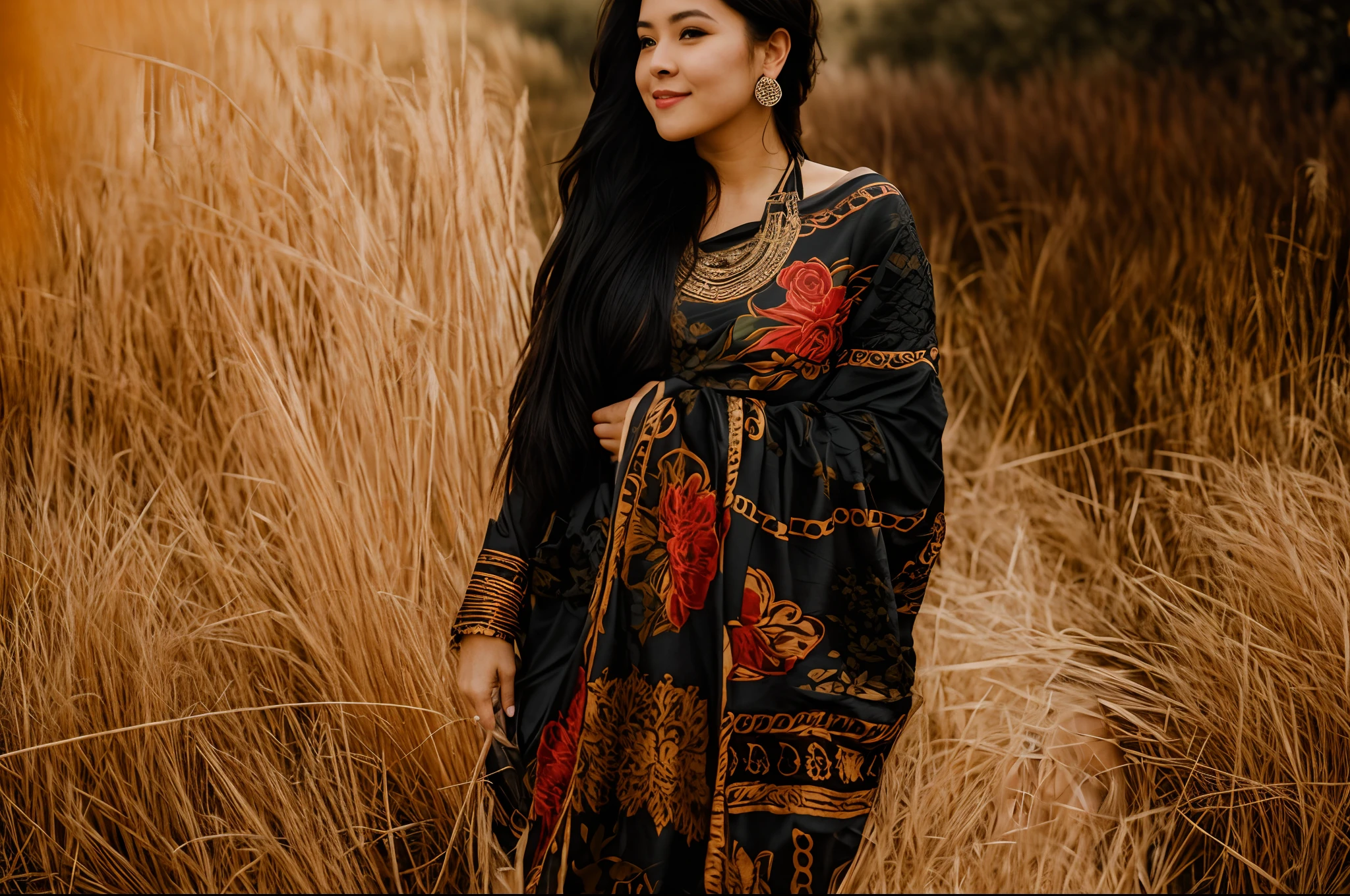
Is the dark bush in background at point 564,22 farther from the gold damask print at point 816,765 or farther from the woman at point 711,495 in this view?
the gold damask print at point 816,765

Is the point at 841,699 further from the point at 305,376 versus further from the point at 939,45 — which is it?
the point at 939,45

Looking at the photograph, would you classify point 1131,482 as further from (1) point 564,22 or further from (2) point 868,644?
(1) point 564,22

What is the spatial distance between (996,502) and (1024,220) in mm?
1065

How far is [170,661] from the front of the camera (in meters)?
1.67

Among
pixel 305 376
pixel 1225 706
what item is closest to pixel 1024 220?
pixel 1225 706

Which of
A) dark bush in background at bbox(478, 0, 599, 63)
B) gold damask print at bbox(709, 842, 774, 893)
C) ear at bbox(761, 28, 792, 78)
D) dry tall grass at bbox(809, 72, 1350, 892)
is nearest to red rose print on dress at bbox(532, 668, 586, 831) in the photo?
gold damask print at bbox(709, 842, 774, 893)

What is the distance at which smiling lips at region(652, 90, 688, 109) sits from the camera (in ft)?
4.47

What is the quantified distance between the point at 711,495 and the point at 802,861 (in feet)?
1.65

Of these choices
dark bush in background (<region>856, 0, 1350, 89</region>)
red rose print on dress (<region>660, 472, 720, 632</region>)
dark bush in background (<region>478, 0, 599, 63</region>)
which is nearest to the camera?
red rose print on dress (<region>660, 472, 720, 632</region>)

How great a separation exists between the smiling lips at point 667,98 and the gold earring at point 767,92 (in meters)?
0.12

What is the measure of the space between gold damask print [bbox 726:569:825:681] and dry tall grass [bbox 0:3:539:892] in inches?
23.3

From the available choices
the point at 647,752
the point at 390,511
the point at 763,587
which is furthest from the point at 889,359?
the point at 390,511

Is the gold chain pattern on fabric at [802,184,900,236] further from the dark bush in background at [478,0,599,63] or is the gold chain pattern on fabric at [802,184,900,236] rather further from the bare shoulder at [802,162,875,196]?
the dark bush in background at [478,0,599,63]

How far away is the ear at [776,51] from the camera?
1.41m
